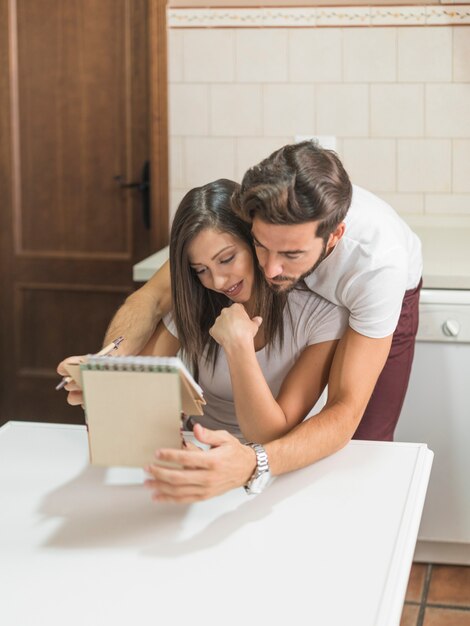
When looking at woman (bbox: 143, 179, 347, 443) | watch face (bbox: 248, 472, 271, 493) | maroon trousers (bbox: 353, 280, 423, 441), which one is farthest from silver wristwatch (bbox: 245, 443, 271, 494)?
maroon trousers (bbox: 353, 280, 423, 441)

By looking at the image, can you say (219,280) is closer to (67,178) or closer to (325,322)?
(325,322)

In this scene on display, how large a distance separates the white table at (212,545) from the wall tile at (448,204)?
1.57 m

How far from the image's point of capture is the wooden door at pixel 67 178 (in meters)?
3.46

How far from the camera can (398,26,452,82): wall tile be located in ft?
9.96

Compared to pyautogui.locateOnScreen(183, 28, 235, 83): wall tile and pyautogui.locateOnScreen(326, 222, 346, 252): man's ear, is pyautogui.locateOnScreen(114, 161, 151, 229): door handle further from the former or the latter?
pyautogui.locateOnScreen(326, 222, 346, 252): man's ear

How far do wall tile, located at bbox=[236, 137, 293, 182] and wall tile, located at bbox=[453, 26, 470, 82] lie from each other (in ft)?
1.92

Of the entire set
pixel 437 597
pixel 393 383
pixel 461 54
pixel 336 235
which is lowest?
pixel 437 597

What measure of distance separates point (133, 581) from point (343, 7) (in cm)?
232

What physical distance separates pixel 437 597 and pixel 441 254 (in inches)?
37.6

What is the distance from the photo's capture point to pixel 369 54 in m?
3.08

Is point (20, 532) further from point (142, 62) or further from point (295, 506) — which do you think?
point (142, 62)

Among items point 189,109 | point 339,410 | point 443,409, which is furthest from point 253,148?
point 339,410

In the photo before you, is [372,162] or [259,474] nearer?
[259,474]

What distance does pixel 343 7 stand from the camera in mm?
3064
